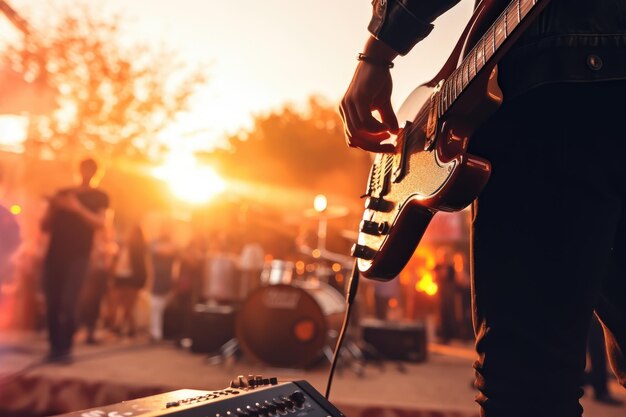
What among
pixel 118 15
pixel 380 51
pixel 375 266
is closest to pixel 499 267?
pixel 375 266

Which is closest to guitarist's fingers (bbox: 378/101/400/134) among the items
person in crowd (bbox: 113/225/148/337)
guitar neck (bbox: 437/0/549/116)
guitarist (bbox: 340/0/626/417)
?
guitar neck (bbox: 437/0/549/116)

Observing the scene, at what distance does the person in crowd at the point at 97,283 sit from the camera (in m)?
7.55

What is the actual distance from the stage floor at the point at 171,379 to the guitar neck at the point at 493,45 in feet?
8.01

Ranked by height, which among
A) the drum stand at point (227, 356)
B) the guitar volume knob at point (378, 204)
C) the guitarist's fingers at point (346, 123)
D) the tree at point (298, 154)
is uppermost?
the tree at point (298, 154)

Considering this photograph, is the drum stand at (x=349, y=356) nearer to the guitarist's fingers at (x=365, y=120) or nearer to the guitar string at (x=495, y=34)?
the guitarist's fingers at (x=365, y=120)

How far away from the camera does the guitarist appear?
39.2 inches

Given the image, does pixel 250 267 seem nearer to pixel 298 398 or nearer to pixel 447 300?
pixel 447 300

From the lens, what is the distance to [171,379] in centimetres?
495

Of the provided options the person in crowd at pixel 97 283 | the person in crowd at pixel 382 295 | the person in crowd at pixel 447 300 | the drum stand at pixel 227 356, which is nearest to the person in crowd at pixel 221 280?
the person in crowd at pixel 97 283

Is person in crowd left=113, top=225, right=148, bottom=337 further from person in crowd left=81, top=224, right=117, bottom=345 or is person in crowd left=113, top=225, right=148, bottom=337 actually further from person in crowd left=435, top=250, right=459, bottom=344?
person in crowd left=435, top=250, right=459, bottom=344

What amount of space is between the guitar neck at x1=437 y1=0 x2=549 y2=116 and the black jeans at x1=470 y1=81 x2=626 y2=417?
0.12 metres

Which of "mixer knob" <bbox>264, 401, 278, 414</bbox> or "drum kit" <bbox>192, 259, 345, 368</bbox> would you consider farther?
"drum kit" <bbox>192, 259, 345, 368</bbox>

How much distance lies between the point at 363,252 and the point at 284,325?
488cm

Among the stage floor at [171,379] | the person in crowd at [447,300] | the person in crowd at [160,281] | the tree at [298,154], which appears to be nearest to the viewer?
the stage floor at [171,379]
